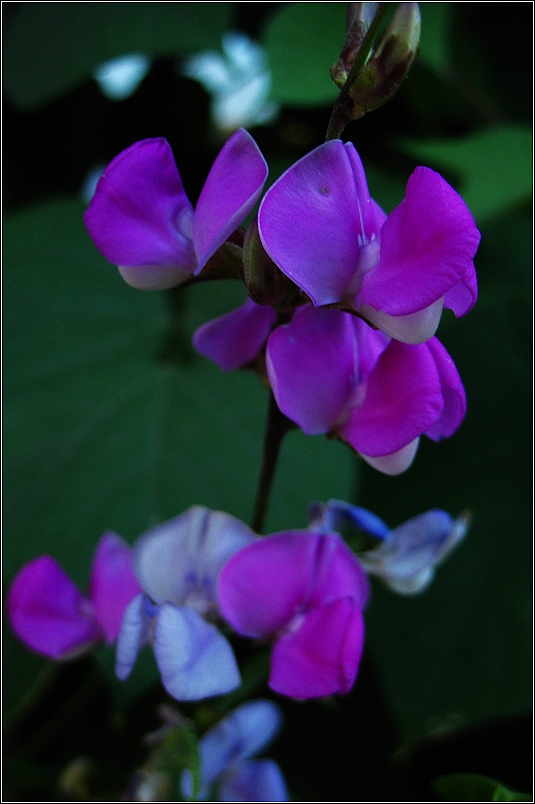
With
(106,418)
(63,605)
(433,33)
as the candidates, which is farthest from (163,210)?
(433,33)

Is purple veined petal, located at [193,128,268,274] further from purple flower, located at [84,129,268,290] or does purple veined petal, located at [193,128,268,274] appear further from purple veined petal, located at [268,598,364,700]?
purple veined petal, located at [268,598,364,700]

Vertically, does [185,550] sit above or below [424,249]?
below

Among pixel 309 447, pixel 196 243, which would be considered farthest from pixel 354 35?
pixel 309 447

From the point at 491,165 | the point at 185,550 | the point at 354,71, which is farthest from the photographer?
the point at 491,165

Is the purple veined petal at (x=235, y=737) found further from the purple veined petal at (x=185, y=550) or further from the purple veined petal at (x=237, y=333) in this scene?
the purple veined petal at (x=237, y=333)

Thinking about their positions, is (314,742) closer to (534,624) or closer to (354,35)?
(534,624)

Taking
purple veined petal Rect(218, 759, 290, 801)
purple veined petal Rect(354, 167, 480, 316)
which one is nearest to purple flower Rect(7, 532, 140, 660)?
purple veined petal Rect(218, 759, 290, 801)

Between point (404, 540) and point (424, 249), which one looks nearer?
point (424, 249)

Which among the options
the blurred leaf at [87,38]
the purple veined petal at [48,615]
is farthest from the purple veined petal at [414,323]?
the blurred leaf at [87,38]

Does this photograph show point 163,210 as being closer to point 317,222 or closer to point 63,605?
point 317,222
